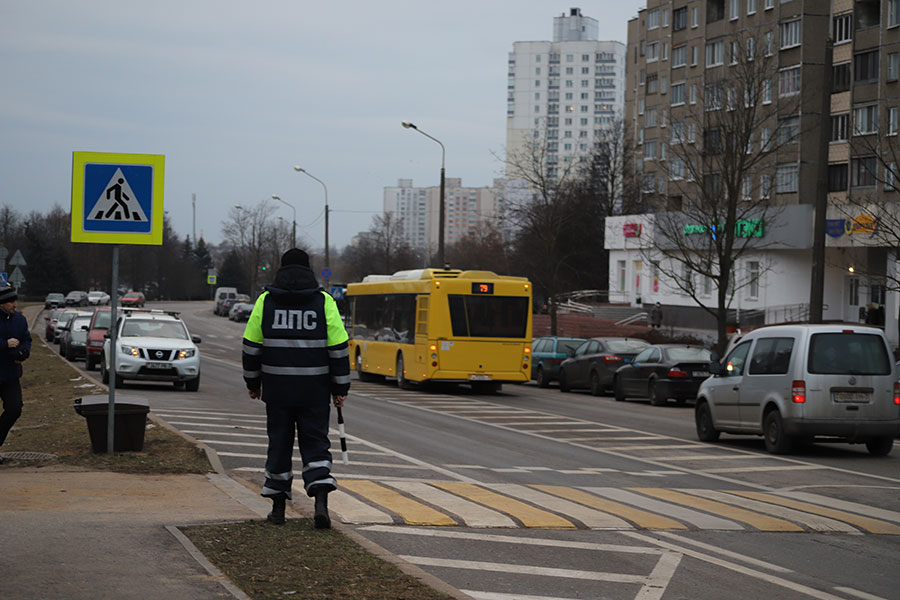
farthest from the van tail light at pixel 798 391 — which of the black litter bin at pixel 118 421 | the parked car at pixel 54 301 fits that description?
the parked car at pixel 54 301

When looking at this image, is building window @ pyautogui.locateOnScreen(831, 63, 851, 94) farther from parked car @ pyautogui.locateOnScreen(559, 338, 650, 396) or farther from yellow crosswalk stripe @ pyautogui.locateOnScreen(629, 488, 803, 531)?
yellow crosswalk stripe @ pyautogui.locateOnScreen(629, 488, 803, 531)

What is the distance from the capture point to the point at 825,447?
17.1 meters

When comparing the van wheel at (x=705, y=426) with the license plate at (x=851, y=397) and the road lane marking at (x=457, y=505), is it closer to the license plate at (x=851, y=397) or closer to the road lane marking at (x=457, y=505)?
the license plate at (x=851, y=397)

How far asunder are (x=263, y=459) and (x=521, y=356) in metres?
15.5

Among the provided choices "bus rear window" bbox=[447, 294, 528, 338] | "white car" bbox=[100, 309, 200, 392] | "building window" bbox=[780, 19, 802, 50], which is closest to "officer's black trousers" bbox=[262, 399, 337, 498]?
"white car" bbox=[100, 309, 200, 392]

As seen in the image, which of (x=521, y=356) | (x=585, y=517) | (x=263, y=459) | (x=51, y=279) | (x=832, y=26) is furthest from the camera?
(x=51, y=279)

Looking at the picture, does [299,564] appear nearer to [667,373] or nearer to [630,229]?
[667,373]

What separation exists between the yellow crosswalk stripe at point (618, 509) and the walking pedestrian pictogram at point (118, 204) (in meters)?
5.00

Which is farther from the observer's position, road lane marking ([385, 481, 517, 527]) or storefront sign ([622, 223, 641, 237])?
storefront sign ([622, 223, 641, 237])

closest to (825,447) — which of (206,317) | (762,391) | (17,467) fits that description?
(762,391)

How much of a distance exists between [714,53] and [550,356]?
35.8 metres

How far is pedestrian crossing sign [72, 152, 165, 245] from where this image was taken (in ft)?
37.9

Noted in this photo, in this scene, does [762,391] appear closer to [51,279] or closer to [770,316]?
[770,316]

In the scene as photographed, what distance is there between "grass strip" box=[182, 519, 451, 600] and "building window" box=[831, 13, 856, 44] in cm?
4945
